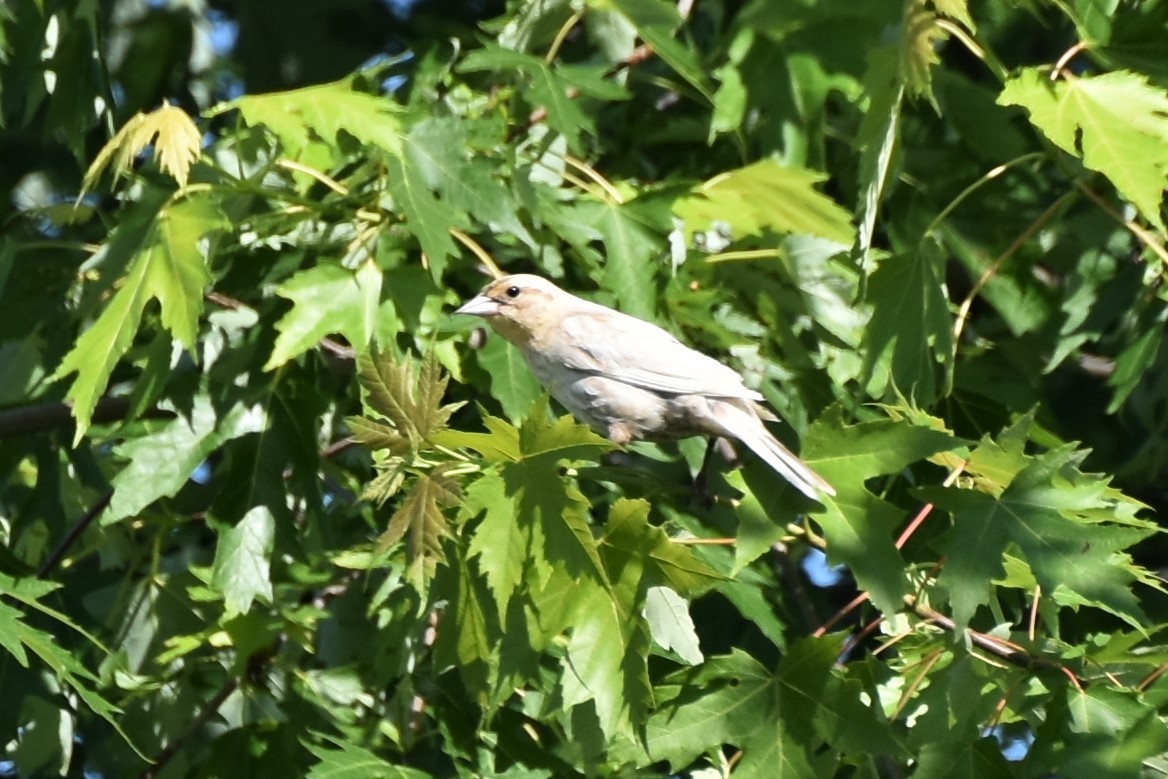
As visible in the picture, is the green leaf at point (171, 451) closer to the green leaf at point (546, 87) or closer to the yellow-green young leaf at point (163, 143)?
the yellow-green young leaf at point (163, 143)

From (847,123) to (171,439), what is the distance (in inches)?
90.9

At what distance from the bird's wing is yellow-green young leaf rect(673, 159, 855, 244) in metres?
0.41

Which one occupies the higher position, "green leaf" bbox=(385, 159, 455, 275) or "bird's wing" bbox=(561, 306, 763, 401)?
"green leaf" bbox=(385, 159, 455, 275)

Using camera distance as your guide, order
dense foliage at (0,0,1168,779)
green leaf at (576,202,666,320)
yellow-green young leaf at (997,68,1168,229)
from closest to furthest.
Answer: dense foliage at (0,0,1168,779) < yellow-green young leaf at (997,68,1168,229) < green leaf at (576,202,666,320)

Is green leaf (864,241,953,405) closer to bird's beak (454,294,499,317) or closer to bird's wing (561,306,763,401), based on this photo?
bird's wing (561,306,763,401)

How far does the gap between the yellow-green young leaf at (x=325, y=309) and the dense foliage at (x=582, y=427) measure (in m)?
0.01

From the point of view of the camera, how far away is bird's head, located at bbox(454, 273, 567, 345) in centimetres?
371

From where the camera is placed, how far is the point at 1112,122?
135 inches

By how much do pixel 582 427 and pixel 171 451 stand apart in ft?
4.49

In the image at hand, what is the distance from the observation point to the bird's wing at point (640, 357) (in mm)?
3588

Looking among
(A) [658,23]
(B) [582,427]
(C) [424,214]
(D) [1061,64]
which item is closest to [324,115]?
(C) [424,214]

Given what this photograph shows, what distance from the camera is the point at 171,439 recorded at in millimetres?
3678

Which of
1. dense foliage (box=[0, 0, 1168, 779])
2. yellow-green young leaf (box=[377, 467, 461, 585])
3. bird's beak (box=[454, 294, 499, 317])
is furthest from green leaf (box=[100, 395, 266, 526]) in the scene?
yellow-green young leaf (box=[377, 467, 461, 585])

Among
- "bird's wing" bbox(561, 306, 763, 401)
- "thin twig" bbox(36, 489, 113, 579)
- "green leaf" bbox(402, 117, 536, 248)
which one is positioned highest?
"green leaf" bbox(402, 117, 536, 248)
